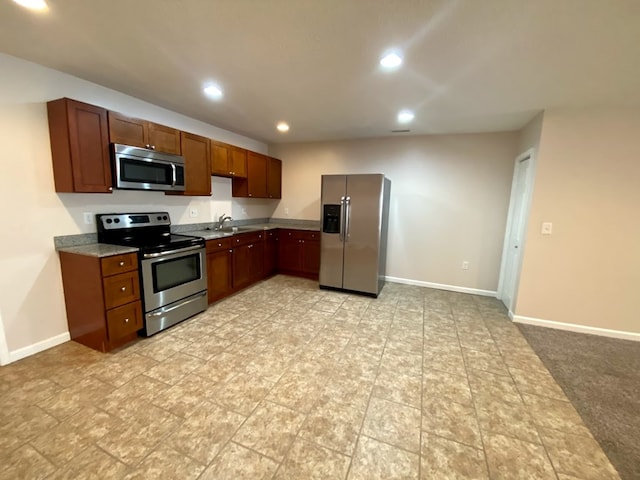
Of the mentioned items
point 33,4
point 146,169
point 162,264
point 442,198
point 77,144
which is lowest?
point 162,264

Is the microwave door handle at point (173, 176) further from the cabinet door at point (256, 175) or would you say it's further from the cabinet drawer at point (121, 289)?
the cabinet door at point (256, 175)

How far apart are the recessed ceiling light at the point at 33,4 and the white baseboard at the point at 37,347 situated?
266 cm

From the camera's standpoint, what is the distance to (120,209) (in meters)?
2.98

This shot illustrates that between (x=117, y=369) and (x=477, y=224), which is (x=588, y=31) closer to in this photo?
(x=477, y=224)

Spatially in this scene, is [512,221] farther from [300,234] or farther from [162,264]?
[162,264]

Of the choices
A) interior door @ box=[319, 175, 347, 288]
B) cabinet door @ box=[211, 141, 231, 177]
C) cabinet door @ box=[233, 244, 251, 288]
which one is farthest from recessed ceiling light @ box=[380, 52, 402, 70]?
cabinet door @ box=[233, 244, 251, 288]

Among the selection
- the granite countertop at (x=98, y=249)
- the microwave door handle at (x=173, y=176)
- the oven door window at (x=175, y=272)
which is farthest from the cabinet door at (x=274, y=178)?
the granite countertop at (x=98, y=249)

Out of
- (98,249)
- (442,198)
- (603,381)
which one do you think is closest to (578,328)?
(603,381)

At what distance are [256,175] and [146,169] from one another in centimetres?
199

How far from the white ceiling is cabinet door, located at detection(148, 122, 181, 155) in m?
0.34

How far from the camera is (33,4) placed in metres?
1.57

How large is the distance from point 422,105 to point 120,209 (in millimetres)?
3606

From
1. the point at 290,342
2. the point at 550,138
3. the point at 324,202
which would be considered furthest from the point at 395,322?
the point at 550,138

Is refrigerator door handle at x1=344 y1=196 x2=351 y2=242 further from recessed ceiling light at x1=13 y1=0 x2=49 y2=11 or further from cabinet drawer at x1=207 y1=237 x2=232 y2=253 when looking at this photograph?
recessed ceiling light at x1=13 y1=0 x2=49 y2=11
